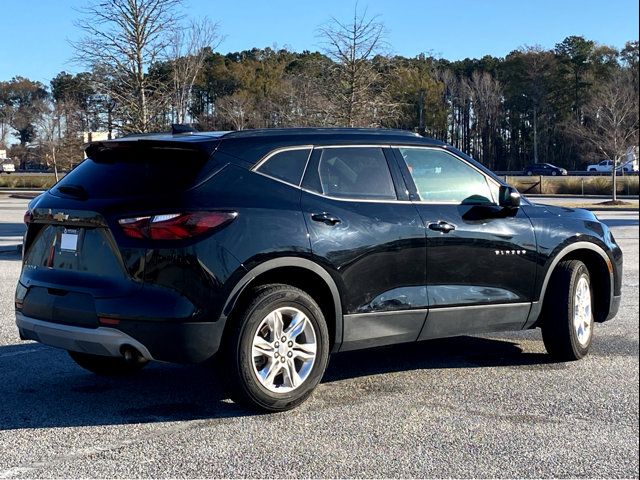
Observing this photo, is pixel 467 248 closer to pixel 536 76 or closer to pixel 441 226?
pixel 441 226

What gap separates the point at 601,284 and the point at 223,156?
3.57 meters

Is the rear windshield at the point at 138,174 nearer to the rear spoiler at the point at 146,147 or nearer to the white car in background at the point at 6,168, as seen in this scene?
the rear spoiler at the point at 146,147

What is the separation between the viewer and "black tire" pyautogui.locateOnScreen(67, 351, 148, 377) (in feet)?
19.6

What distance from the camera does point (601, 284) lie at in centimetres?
671

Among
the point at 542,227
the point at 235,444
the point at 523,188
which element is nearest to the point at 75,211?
the point at 235,444

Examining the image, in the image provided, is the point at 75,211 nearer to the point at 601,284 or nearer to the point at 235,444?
the point at 235,444

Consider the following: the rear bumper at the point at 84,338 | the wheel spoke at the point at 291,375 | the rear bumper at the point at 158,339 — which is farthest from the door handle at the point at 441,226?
the rear bumper at the point at 84,338

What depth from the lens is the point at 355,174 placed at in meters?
5.57

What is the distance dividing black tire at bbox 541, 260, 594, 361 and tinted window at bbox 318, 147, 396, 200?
1.67 meters

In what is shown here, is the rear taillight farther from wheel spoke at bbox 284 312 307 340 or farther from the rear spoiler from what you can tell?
wheel spoke at bbox 284 312 307 340

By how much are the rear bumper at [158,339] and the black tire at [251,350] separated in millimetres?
143

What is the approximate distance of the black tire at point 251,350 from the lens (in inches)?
190

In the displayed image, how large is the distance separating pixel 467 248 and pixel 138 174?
7.93 feet

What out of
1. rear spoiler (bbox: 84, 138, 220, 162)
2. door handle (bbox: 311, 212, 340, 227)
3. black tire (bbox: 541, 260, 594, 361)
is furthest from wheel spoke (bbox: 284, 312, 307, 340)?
black tire (bbox: 541, 260, 594, 361)
